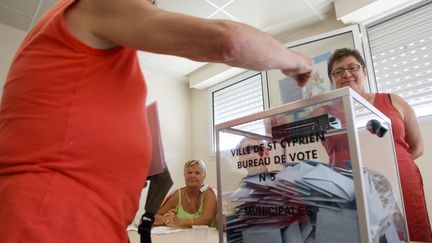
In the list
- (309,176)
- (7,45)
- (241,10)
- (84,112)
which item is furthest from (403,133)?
(7,45)

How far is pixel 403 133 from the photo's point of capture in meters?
1.19

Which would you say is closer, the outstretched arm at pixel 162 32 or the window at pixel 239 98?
the outstretched arm at pixel 162 32

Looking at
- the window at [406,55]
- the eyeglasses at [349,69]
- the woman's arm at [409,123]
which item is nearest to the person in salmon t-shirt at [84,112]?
the eyeglasses at [349,69]

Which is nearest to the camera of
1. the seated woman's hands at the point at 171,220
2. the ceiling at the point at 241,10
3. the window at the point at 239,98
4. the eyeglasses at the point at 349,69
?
the eyeglasses at the point at 349,69

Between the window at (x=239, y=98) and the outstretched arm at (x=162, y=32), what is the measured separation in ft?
8.86

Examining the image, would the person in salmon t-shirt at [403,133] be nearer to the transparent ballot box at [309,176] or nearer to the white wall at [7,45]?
the transparent ballot box at [309,176]

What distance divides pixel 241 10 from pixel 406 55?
4.80 feet

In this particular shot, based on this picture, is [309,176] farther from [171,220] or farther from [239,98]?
[239,98]

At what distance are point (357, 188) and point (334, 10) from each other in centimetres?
258

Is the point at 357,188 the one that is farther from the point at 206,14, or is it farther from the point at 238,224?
the point at 206,14

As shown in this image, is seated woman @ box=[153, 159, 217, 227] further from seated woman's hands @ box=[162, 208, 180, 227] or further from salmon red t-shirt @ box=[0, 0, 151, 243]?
salmon red t-shirt @ box=[0, 0, 151, 243]

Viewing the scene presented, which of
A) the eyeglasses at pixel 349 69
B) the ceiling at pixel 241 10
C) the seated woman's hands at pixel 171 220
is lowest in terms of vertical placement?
the seated woman's hands at pixel 171 220

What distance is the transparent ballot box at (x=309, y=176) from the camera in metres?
0.54

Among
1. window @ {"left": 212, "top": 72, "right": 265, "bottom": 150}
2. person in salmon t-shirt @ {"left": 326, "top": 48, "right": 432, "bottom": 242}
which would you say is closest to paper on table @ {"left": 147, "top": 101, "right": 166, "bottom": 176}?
person in salmon t-shirt @ {"left": 326, "top": 48, "right": 432, "bottom": 242}
